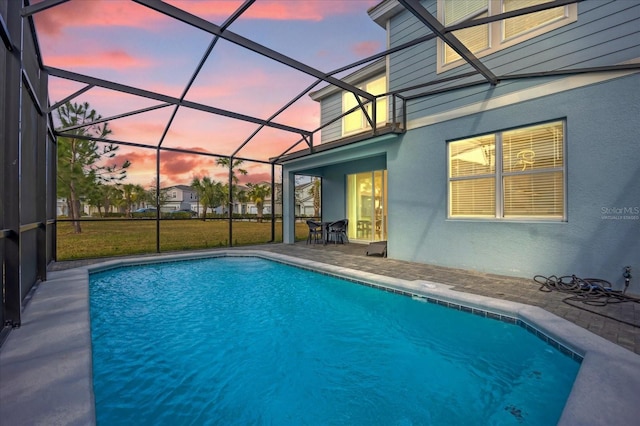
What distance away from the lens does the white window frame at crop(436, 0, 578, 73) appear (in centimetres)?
448

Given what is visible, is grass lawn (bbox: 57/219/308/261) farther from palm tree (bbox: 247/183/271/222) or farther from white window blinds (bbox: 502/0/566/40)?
palm tree (bbox: 247/183/271/222)

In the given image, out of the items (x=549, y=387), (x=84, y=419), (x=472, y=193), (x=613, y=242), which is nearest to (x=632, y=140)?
(x=613, y=242)

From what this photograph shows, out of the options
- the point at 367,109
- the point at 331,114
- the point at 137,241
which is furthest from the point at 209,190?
the point at 367,109

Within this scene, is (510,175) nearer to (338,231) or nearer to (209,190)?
(338,231)

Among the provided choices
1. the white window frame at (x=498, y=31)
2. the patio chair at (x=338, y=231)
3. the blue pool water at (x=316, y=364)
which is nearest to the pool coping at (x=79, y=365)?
the blue pool water at (x=316, y=364)

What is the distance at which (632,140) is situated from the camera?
12.8 feet

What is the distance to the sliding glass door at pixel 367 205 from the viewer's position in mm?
9484

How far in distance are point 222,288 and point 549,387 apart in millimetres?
4755

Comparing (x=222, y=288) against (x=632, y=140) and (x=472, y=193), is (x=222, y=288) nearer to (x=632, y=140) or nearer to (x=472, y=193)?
(x=472, y=193)

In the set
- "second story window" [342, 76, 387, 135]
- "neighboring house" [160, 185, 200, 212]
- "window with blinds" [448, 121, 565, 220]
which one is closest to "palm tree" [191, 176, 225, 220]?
"neighboring house" [160, 185, 200, 212]

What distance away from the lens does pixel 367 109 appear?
9.27 meters

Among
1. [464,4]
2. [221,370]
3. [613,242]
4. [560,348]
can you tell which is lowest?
[221,370]

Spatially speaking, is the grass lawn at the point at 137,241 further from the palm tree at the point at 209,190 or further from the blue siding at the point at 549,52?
the palm tree at the point at 209,190

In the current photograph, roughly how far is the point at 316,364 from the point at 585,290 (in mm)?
3974
